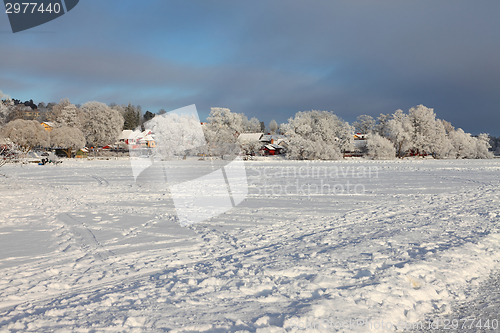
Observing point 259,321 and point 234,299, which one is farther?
point 234,299

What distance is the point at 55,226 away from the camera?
8141mm

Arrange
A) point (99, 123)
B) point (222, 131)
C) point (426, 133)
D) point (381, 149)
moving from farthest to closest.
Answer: point (99, 123), point (426, 133), point (222, 131), point (381, 149)

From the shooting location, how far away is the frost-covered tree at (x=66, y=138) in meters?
53.1

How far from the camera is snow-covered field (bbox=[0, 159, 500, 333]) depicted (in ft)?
12.0

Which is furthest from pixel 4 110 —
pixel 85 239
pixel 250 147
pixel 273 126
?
pixel 273 126

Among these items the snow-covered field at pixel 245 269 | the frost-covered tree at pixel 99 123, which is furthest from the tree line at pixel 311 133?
the snow-covered field at pixel 245 269

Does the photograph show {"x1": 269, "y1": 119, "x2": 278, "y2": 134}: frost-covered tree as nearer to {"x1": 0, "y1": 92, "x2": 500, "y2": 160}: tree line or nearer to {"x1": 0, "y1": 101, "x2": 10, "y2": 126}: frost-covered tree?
{"x1": 0, "y1": 92, "x2": 500, "y2": 160}: tree line

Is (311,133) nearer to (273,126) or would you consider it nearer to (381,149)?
(381,149)

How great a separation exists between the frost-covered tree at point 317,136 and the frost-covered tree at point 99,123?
36365mm

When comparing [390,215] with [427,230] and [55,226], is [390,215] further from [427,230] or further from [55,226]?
[55,226]

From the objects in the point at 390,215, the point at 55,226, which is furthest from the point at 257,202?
the point at 55,226

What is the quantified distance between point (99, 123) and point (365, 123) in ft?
183

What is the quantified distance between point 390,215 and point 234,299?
22.0 ft

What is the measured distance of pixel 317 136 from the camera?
54188 millimetres
